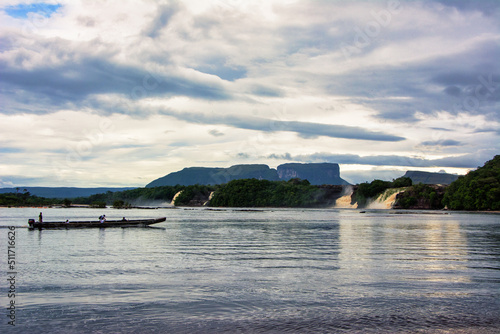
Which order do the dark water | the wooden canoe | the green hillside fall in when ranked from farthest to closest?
1. the green hillside
2. the wooden canoe
3. the dark water

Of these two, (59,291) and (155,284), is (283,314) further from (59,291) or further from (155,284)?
(59,291)

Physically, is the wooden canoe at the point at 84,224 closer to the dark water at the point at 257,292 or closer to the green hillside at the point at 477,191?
the dark water at the point at 257,292

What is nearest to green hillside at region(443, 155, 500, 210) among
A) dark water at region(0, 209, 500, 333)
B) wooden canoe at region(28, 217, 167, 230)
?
wooden canoe at region(28, 217, 167, 230)

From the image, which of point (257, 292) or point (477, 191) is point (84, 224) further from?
point (477, 191)

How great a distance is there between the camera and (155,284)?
794 inches

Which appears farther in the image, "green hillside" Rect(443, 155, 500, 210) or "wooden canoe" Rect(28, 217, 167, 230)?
"green hillside" Rect(443, 155, 500, 210)

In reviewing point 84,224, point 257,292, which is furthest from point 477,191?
point 257,292

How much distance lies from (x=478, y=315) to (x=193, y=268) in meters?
15.3

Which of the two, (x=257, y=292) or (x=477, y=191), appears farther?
(x=477, y=191)

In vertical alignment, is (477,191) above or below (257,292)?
above

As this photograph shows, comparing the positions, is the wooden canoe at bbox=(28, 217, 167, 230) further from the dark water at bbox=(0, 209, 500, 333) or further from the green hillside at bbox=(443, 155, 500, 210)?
the green hillside at bbox=(443, 155, 500, 210)

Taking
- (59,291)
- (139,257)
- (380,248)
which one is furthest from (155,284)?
(380,248)

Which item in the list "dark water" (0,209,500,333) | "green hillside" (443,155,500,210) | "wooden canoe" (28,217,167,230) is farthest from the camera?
"green hillside" (443,155,500,210)

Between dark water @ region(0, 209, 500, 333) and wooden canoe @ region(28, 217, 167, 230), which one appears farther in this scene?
wooden canoe @ region(28, 217, 167, 230)
